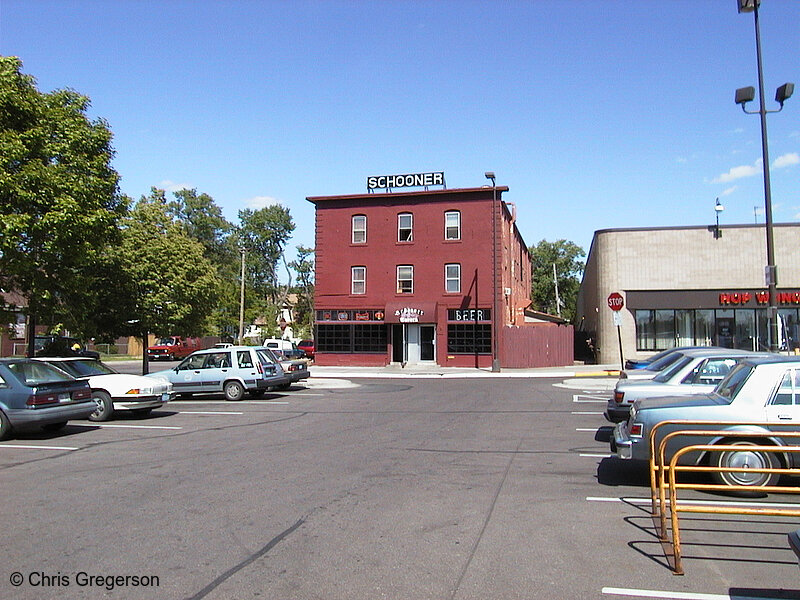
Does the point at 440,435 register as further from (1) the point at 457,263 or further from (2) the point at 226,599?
(1) the point at 457,263

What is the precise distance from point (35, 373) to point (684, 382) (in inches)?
476

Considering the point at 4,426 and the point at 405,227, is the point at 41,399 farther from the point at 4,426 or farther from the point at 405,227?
the point at 405,227

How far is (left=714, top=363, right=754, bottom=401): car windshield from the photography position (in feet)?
28.0

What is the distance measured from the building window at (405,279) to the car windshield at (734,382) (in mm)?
31206

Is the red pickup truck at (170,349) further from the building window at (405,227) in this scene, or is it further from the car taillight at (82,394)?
the car taillight at (82,394)

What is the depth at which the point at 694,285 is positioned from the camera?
1447 inches

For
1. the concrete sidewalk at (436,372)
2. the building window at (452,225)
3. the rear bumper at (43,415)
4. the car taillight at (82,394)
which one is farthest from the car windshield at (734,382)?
the building window at (452,225)

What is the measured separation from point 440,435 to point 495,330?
2508 cm

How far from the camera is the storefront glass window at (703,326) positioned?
37125 mm

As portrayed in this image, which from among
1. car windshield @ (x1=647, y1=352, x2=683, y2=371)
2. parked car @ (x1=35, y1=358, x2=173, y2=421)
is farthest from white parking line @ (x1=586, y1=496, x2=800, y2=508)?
parked car @ (x1=35, y1=358, x2=173, y2=421)

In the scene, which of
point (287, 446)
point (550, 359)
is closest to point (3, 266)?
point (287, 446)

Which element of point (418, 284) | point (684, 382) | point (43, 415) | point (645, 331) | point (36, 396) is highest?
point (418, 284)

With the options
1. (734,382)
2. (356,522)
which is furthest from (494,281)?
(356,522)

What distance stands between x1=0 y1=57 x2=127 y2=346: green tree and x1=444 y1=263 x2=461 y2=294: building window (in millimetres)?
22841
